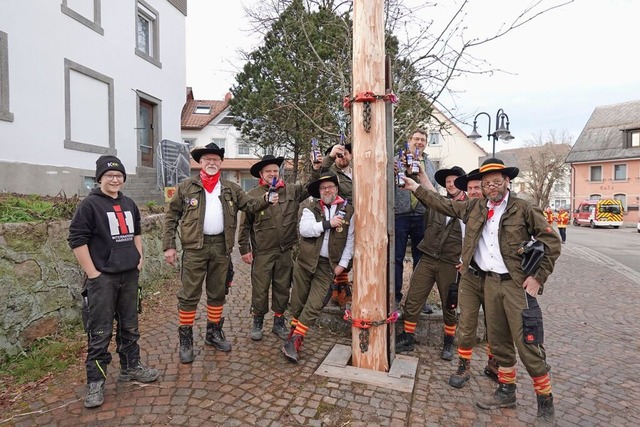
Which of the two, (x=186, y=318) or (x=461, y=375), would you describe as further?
(x=186, y=318)

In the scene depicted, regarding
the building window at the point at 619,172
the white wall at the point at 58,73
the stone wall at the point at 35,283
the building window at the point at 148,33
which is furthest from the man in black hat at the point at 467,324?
the building window at the point at 619,172

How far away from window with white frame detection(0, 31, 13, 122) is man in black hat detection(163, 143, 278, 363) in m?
7.01

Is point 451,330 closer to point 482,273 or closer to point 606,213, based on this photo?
point 482,273

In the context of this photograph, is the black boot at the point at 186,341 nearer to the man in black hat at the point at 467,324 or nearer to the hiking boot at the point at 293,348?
the hiking boot at the point at 293,348

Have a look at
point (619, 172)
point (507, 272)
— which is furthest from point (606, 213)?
point (507, 272)

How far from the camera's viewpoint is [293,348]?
390cm

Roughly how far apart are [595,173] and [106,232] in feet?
145

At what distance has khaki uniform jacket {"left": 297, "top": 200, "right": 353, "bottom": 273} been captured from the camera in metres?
3.88

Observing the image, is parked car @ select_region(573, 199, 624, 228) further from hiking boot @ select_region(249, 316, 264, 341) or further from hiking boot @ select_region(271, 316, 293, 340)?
hiking boot @ select_region(249, 316, 264, 341)

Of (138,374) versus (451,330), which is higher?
(451,330)

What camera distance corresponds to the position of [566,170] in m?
45.9

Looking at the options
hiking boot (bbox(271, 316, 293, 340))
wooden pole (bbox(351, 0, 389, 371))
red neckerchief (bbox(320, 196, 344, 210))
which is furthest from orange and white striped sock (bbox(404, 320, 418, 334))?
red neckerchief (bbox(320, 196, 344, 210))

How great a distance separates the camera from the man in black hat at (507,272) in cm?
304

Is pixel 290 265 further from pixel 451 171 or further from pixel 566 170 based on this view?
pixel 566 170
